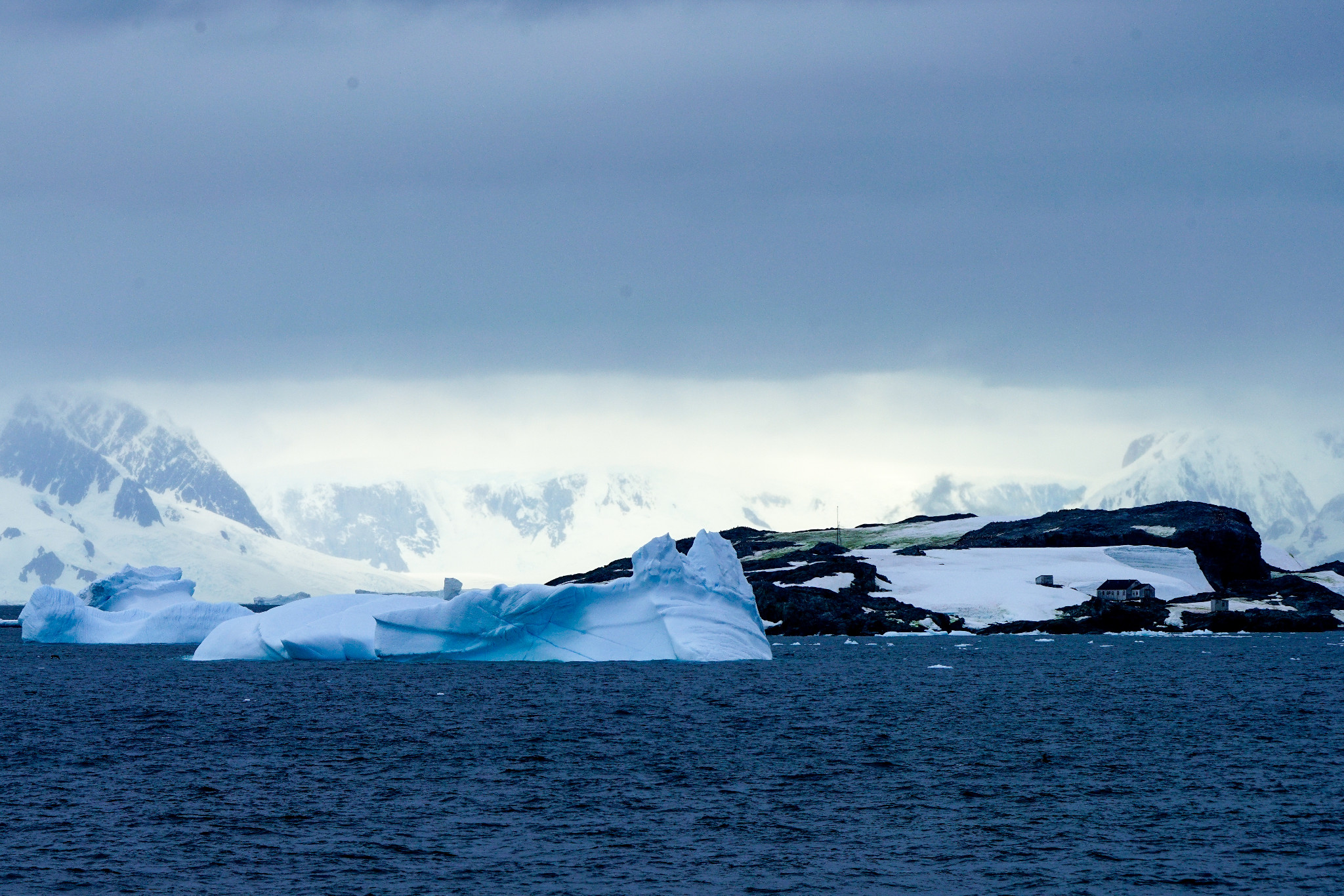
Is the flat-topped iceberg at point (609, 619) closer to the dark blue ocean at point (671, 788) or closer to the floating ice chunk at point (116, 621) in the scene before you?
the dark blue ocean at point (671, 788)

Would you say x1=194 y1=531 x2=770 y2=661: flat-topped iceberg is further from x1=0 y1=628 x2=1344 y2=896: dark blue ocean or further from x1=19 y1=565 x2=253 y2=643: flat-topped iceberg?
x1=19 y1=565 x2=253 y2=643: flat-topped iceberg

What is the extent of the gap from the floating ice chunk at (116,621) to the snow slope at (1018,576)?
73319 mm

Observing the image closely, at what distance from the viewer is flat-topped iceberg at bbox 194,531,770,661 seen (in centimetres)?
8150

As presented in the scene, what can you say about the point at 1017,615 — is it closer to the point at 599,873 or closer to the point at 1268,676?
the point at 1268,676

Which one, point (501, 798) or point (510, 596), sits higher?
point (510, 596)

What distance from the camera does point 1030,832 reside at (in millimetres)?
31656

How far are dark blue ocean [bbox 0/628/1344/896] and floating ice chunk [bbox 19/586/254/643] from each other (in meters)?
58.9

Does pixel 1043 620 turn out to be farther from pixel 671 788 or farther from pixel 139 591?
pixel 671 788

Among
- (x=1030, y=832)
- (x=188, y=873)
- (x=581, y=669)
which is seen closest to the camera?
(x=188, y=873)

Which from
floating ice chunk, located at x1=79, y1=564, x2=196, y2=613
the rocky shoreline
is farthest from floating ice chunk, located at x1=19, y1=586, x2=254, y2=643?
the rocky shoreline

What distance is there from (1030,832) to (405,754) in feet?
66.3

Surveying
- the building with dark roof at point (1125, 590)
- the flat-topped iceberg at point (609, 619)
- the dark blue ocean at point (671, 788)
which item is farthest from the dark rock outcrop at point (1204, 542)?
the dark blue ocean at point (671, 788)

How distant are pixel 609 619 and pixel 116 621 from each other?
69327 mm

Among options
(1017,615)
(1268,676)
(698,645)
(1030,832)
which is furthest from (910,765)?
(1017,615)
